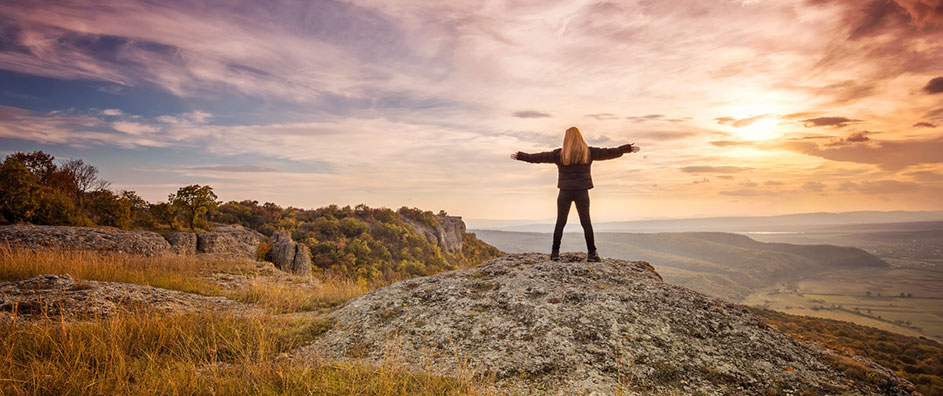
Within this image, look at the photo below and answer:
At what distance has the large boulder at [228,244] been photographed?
1548 cm

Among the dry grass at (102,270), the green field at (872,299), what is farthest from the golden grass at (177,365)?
the green field at (872,299)

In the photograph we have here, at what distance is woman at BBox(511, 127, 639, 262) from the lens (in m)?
8.03

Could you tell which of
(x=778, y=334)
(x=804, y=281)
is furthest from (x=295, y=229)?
(x=804, y=281)

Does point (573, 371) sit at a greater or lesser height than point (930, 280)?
greater

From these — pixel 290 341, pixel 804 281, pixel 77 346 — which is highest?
pixel 77 346

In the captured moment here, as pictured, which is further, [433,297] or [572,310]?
[433,297]

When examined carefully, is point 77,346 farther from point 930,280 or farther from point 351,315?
point 930,280

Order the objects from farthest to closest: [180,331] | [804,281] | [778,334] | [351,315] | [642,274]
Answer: [804,281] → [642,274] → [351,315] → [778,334] → [180,331]

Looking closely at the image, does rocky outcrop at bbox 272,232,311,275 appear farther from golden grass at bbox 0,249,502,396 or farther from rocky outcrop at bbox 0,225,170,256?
golden grass at bbox 0,249,502,396

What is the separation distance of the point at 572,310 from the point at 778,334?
3036mm

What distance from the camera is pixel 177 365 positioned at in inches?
144

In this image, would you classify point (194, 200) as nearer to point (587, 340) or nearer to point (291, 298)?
point (291, 298)

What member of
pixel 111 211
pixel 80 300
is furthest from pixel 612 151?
pixel 111 211

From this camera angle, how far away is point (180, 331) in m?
4.75
